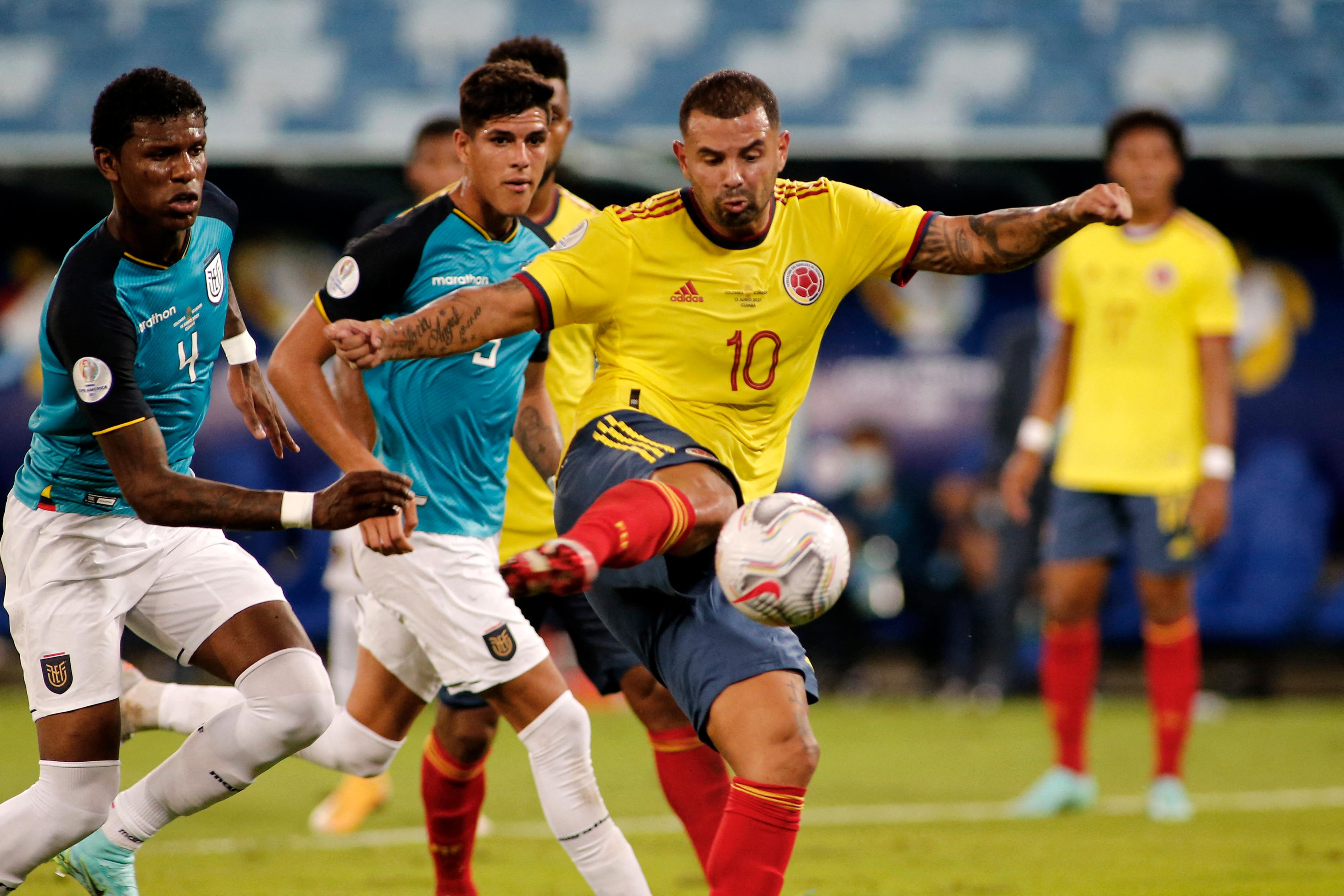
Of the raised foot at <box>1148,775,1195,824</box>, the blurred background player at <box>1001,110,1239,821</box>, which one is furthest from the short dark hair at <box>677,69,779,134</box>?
the raised foot at <box>1148,775,1195,824</box>

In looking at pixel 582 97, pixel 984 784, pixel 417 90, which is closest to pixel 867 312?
pixel 582 97

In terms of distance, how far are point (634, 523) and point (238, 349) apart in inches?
72.9

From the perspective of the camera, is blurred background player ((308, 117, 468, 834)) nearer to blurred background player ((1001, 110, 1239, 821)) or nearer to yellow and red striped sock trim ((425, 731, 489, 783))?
yellow and red striped sock trim ((425, 731, 489, 783))

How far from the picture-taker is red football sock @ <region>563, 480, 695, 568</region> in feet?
12.6

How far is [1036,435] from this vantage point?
7941 mm

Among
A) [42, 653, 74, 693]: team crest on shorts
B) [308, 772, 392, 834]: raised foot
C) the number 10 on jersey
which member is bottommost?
[308, 772, 392, 834]: raised foot

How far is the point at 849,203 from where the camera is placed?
15.1ft

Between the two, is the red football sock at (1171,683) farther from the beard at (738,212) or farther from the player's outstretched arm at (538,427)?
the beard at (738,212)

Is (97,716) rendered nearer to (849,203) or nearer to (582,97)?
A: (849,203)

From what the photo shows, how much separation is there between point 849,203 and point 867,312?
9.58 m

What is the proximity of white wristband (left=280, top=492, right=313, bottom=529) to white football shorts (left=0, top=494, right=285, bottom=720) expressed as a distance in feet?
1.89

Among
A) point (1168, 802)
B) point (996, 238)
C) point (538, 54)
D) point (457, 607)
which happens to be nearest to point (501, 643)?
point (457, 607)

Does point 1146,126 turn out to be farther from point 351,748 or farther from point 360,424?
point 351,748

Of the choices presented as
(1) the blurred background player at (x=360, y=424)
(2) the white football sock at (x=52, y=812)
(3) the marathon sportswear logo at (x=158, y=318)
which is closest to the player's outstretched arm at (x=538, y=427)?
(1) the blurred background player at (x=360, y=424)
